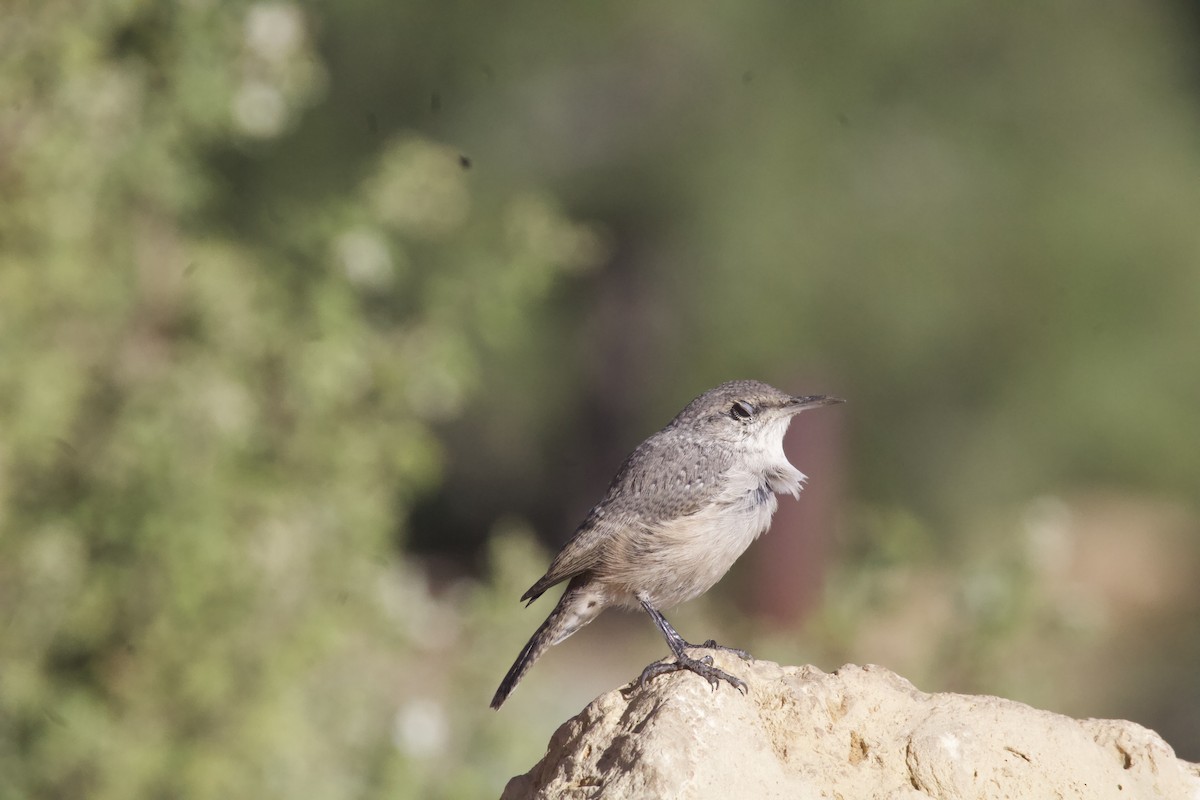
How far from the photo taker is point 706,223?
1402 centimetres

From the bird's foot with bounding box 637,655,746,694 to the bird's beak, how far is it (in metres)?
1.66

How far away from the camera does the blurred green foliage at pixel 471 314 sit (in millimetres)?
6836

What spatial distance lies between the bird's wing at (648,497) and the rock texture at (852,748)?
1.33m

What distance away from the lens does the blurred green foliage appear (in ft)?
22.4

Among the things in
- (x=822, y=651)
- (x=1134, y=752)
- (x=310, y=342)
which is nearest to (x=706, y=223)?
(x=822, y=651)

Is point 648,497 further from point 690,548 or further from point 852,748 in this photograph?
point 852,748

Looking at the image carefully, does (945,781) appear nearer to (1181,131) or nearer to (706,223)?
(706,223)

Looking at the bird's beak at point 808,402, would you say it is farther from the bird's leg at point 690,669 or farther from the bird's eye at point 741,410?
the bird's leg at point 690,669

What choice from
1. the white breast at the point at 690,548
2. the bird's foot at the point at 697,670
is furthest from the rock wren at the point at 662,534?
the bird's foot at the point at 697,670

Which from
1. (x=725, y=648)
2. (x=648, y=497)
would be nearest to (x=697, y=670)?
(x=725, y=648)

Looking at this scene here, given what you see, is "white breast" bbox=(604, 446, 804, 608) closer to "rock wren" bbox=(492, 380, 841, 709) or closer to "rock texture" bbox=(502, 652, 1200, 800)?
"rock wren" bbox=(492, 380, 841, 709)

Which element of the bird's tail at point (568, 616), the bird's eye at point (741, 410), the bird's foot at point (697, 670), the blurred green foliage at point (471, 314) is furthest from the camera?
the blurred green foliage at point (471, 314)

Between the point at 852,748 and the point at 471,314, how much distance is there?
152 inches

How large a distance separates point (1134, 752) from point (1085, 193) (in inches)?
432
